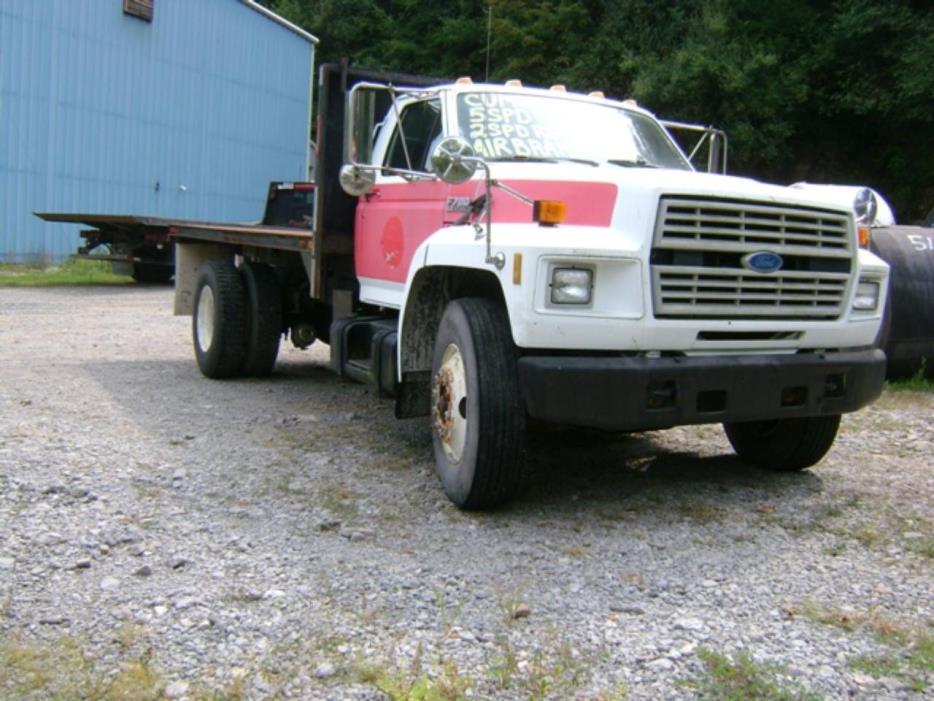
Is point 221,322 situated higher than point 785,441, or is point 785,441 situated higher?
point 221,322

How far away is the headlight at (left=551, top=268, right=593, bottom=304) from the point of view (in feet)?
14.1

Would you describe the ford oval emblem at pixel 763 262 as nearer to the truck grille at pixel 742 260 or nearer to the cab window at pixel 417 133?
the truck grille at pixel 742 260

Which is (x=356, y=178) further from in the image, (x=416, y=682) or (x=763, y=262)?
(x=416, y=682)

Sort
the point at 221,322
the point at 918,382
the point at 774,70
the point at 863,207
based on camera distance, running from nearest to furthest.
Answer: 1. the point at 863,207
2. the point at 221,322
3. the point at 918,382
4. the point at 774,70

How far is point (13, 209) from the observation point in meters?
21.5

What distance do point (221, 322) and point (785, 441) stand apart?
15.1ft

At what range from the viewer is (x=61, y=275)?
20828mm

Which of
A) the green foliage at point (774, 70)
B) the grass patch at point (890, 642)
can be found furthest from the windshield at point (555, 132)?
the green foliage at point (774, 70)

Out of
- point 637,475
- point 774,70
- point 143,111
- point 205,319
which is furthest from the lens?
point 774,70

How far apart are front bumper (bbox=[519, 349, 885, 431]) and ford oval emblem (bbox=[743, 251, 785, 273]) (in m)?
0.40

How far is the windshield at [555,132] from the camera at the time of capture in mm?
5672

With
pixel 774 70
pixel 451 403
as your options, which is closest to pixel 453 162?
pixel 451 403

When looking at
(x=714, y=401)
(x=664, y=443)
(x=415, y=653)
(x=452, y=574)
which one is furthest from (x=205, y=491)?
(x=664, y=443)

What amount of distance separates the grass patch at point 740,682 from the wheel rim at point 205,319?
19.7 feet
